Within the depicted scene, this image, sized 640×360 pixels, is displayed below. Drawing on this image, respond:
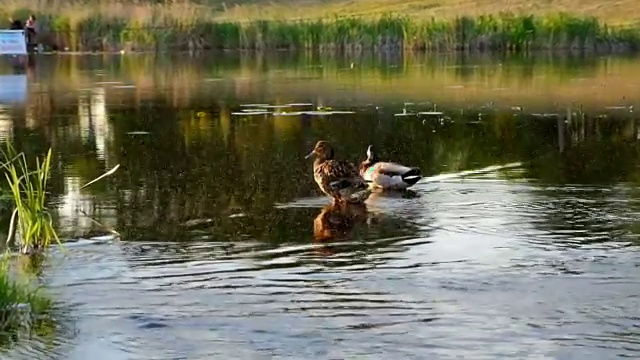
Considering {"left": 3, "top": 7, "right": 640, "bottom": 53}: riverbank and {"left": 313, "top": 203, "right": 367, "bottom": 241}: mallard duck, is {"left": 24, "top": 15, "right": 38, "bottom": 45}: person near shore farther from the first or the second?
{"left": 313, "top": 203, "right": 367, "bottom": 241}: mallard duck

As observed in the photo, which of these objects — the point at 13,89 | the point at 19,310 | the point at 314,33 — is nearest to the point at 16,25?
the point at 314,33

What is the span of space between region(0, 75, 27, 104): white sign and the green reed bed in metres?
13.2

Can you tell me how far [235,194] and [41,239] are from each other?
3.08m

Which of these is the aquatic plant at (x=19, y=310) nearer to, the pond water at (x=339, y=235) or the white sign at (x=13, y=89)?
the pond water at (x=339, y=235)

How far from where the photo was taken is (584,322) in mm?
7680

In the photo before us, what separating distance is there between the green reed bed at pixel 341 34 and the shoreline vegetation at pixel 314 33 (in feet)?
0.11

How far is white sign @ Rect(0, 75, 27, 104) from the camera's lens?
24219mm

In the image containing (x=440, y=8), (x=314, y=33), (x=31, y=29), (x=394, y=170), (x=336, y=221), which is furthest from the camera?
(x=440, y=8)

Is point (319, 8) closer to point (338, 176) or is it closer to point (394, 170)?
point (394, 170)

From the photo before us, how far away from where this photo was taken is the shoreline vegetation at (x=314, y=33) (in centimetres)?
4199

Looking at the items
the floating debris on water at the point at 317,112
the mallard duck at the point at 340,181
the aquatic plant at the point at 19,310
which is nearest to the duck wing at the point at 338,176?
the mallard duck at the point at 340,181

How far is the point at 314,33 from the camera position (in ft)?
141

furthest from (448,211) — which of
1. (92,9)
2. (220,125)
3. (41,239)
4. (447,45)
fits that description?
(92,9)

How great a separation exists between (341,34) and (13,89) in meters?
17.2
